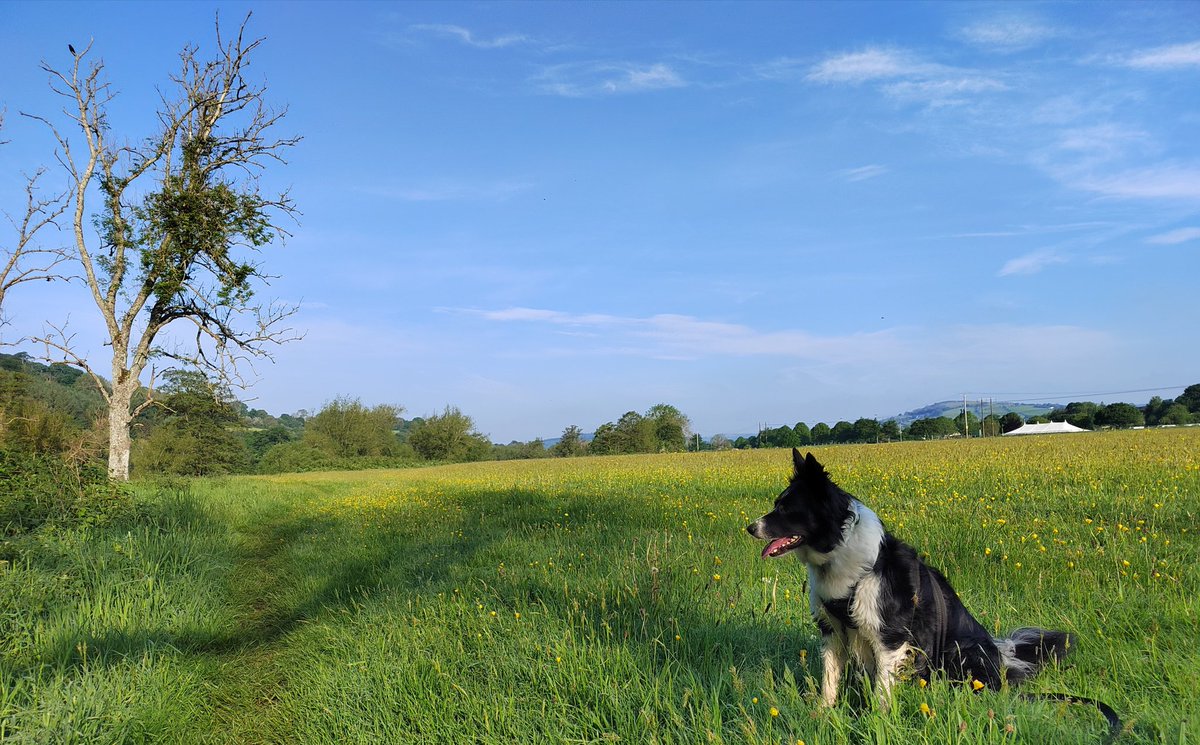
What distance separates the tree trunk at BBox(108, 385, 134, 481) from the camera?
20.1 m

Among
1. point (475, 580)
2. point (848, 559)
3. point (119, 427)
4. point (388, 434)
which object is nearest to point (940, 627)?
point (848, 559)

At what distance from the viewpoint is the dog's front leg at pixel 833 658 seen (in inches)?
134

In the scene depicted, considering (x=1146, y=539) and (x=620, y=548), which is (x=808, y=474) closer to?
(x=620, y=548)

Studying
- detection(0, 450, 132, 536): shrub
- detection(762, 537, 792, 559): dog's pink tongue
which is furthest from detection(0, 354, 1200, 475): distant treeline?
detection(762, 537, 792, 559): dog's pink tongue

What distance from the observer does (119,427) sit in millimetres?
20266

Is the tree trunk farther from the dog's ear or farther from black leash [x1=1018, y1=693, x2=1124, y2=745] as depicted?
black leash [x1=1018, y1=693, x2=1124, y2=745]

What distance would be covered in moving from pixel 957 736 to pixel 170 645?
6.19m

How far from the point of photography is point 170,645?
5.52m

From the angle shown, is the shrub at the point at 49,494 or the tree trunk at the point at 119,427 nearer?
the shrub at the point at 49,494

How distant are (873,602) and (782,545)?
1.77 ft

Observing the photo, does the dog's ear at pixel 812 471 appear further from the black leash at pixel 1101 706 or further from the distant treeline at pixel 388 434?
the distant treeline at pixel 388 434

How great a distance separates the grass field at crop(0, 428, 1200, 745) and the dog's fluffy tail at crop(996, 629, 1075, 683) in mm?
103

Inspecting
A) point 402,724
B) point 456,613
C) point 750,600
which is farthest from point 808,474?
point 456,613

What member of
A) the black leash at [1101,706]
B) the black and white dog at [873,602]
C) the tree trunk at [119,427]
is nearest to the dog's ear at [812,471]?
the black and white dog at [873,602]
